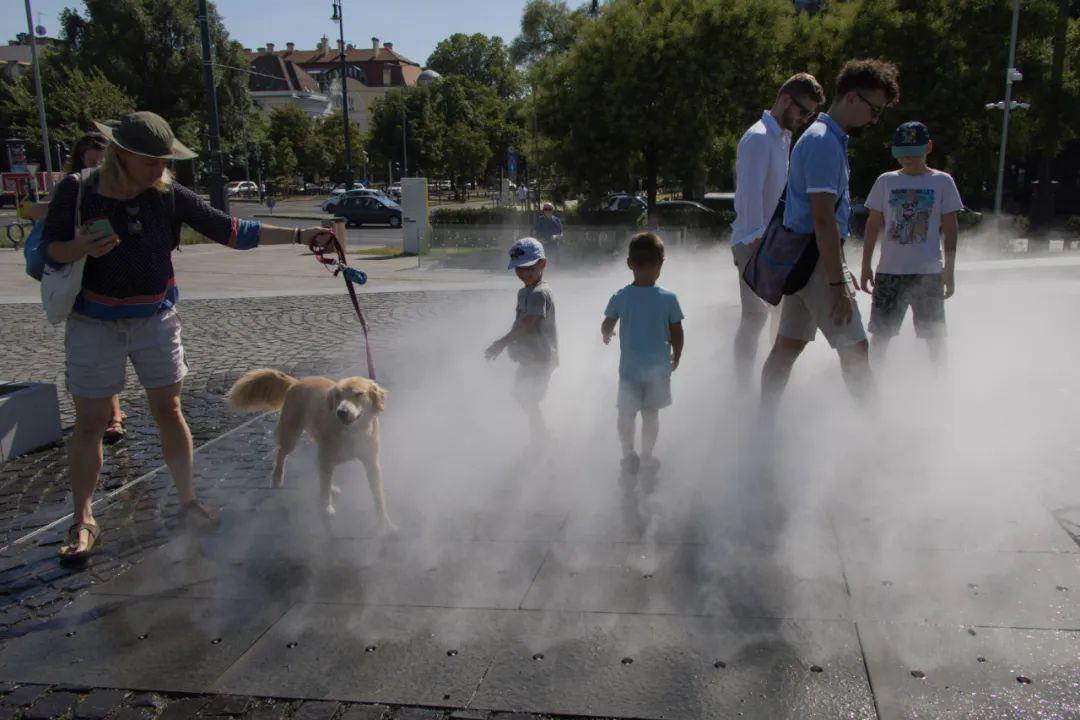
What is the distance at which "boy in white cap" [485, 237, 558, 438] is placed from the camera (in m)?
4.88

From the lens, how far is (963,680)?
8.84 feet

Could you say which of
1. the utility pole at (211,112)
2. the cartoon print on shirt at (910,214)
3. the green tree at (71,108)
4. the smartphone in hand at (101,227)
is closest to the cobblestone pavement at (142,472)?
the smartphone in hand at (101,227)

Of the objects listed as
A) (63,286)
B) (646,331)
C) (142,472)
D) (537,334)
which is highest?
(63,286)

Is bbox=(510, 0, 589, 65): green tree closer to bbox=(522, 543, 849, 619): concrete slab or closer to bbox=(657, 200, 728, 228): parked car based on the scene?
bbox=(657, 200, 728, 228): parked car

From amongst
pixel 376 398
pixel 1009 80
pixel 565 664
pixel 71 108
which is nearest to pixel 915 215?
pixel 376 398

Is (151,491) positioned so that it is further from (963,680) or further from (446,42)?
(446,42)

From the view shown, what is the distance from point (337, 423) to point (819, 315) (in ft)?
7.79

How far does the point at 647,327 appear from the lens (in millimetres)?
4461

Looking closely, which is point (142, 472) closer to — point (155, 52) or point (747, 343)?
point (747, 343)

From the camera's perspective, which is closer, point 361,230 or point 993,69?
point 993,69

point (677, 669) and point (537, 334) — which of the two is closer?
point (677, 669)

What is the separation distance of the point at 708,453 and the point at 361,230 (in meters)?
33.4

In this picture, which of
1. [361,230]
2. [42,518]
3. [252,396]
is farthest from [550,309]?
[361,230]

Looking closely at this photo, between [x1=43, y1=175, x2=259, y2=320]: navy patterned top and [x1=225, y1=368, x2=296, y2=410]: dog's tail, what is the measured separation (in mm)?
701
